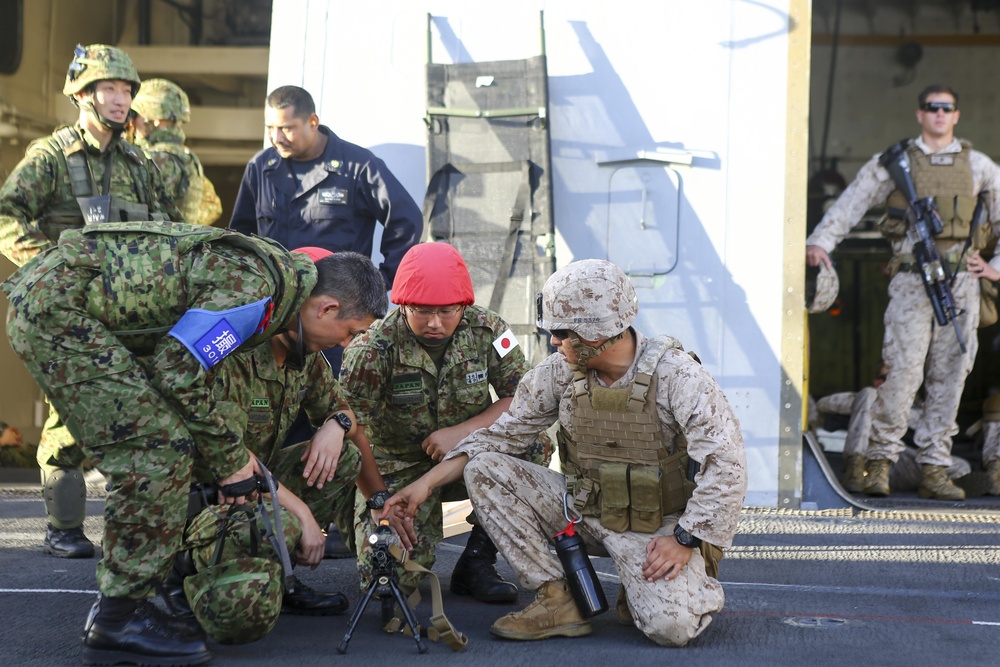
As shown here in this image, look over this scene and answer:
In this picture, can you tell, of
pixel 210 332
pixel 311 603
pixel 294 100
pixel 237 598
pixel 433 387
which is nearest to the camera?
pixel 210 332

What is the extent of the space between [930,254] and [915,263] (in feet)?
0.28

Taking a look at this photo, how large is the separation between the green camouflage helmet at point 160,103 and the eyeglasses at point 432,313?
Answer: 262 centimetres

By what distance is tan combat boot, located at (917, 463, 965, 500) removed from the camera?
5.08 meters

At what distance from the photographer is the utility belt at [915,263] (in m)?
5.00

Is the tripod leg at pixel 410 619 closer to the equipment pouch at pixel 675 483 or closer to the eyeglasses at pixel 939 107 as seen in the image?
the equipment pouch at pixel 675 483

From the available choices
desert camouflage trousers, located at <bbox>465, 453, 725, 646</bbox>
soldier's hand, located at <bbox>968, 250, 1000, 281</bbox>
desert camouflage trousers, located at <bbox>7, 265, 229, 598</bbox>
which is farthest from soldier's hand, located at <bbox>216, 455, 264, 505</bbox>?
soldier's hand, located at <bbox>968, 250, 1000, 281</bbox>

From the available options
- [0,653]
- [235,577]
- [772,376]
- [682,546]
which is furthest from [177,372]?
[772,376]

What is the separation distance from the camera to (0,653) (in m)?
2.57

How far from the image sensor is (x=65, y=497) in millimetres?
3660

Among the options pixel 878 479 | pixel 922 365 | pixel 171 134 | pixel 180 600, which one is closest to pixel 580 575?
pixel 180 600

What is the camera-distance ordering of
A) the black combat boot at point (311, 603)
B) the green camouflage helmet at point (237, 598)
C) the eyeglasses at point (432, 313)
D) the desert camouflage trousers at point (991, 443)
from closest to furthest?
the green camouflage helmet at point (237, 598)
the black combat boot at point (311, 603)
the eyeglasses at point (432, 313)
the desert camouflage trousers at point (991, 443)

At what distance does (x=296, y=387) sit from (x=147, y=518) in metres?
0.70

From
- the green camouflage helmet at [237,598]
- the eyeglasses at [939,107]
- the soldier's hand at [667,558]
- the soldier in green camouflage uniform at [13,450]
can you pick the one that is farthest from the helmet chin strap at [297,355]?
the soldier in green camouflage uniform at [13,450]

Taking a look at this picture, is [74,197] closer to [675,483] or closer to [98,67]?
[98,67]
